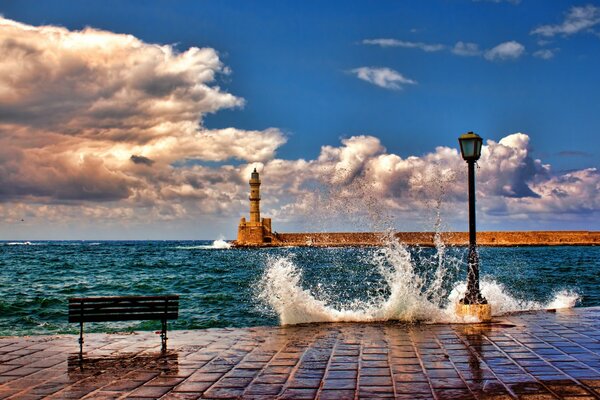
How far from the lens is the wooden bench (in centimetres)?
797

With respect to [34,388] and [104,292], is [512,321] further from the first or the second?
[104,292]

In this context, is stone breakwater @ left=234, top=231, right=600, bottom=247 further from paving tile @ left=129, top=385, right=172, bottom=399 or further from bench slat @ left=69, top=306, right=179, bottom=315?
paving tile @ left=129, top=385, right=172, bottom=399

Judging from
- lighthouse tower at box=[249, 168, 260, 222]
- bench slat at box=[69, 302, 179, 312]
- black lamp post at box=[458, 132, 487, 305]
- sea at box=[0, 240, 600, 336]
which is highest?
lighthouse tower at box=[249, 168, 260, 222]

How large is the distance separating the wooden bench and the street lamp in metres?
4.99

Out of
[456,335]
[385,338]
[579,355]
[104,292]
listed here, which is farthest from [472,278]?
[104,292]

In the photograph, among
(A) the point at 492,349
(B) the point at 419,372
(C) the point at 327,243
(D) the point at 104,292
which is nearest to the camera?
(B) the point at 419,372

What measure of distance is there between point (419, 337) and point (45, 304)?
14833 millimetres

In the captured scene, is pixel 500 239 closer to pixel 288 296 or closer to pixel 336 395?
pixel 288 296

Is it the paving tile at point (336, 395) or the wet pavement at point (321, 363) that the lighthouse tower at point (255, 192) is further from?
the paving tile at point (336, 395)

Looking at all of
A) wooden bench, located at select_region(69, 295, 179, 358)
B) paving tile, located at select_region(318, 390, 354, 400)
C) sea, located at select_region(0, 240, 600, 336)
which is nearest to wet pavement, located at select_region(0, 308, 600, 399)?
paving tile, located at select_region(318, 390, 354, 400)

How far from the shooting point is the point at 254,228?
282 feet

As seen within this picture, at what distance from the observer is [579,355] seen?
7039 mm

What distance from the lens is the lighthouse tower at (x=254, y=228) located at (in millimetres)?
82312

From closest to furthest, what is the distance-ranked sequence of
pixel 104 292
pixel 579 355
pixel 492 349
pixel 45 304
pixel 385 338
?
pixel 579 355 < pixel 492 349 < pixel 385 338 < pixel 45 304 < pixel 104 292
